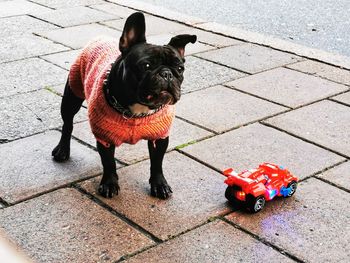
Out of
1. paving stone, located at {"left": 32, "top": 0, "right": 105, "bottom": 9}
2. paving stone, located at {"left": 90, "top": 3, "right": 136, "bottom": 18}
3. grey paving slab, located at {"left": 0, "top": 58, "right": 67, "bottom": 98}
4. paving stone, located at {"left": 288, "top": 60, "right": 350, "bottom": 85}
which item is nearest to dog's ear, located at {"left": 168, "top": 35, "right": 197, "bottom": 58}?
grey paving slab, located at {"left": 0, "top": 58, "right": 67, "bottom": 98}

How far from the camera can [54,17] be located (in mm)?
7102

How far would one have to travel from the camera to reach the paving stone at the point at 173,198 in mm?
3043

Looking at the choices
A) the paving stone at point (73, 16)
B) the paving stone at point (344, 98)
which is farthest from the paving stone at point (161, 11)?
the paving stone at point (344, 98)

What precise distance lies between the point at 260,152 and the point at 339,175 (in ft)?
1.87

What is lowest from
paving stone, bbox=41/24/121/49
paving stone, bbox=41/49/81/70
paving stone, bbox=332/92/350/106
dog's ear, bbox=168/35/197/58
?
paving stone, bbox=41/49/81/70

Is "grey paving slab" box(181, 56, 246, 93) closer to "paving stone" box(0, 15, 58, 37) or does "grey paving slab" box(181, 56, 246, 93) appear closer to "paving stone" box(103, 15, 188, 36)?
"paving stone" box(103, 15, 188, 36)

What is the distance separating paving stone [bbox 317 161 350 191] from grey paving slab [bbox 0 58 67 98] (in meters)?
2.64

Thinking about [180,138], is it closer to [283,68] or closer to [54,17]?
[283,68]

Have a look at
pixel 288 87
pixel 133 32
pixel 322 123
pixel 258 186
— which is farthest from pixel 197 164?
pixel 288 87

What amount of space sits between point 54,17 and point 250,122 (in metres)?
3.71

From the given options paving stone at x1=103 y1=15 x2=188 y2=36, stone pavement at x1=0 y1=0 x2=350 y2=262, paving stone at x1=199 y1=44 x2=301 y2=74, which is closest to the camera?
stone pavement at x1=0 y1=0 x2=350 y2=262

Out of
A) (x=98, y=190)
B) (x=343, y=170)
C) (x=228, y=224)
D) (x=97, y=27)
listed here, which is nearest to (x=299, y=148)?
(x=343, y=170)

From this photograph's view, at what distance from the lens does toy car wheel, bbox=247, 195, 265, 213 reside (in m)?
3.07

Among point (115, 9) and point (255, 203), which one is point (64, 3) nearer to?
point (115, 9)
